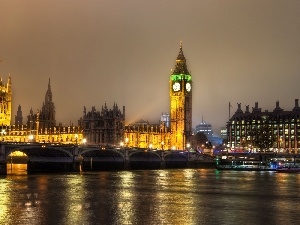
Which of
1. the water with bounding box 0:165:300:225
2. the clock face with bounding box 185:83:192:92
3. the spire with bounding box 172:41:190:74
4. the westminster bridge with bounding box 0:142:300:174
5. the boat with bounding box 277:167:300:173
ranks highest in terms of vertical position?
the spire with bounding box 172:41:190:74

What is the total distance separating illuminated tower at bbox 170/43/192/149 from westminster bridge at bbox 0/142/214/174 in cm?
2497

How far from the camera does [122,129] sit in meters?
172

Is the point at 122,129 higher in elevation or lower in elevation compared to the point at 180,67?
lower

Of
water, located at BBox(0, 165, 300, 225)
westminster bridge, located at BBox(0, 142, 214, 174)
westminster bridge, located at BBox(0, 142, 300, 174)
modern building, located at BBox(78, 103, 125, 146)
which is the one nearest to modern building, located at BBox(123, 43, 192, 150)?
modern building, located at BBox(78, 103, 125, 146)

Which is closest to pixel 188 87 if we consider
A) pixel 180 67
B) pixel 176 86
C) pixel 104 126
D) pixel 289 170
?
pixel 176 86

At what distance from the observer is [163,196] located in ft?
196

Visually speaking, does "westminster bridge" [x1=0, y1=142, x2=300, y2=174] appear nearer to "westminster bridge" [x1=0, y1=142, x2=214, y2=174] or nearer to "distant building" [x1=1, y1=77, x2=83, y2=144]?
"westminster bridge" [x1=0, y1=142, x2=214, y2=174]

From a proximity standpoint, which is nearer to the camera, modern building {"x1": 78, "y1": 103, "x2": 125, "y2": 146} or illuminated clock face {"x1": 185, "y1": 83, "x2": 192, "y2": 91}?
modern building {"x1": 78, "y1": 103, "x2": 125, "y2": 146}

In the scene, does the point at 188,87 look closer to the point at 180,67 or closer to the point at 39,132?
the point at 180,67

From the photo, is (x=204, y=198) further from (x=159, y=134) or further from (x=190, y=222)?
(x=159, y=134)

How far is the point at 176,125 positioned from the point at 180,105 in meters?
6.55

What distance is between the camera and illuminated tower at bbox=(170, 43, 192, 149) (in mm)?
188875

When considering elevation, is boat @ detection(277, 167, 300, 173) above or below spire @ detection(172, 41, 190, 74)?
below

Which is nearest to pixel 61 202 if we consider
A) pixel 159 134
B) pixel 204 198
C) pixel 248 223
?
pixel 204 198
